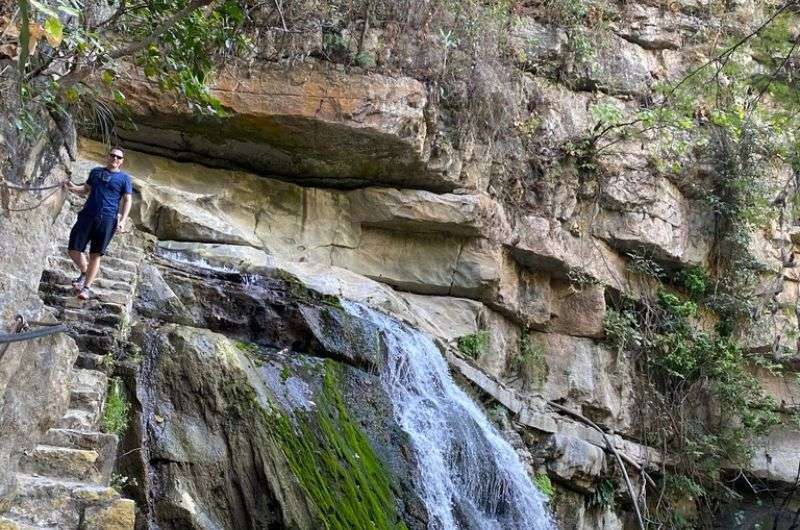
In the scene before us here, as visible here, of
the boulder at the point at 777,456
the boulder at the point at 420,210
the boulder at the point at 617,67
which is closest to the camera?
the boulder at the point at 420,210

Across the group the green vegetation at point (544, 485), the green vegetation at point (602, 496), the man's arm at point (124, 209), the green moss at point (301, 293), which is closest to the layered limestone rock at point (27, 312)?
the man's arm at point (124, 209)

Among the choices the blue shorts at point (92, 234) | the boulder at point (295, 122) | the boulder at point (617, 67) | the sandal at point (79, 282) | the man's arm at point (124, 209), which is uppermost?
the boulder at point (617, 67)

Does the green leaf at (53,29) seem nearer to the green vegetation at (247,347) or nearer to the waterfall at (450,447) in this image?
the green vegetation at (247,347)

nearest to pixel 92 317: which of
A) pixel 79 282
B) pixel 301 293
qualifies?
pixel 79 282

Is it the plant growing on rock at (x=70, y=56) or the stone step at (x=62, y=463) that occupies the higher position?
the plant growing on rock at (x=70, y=56)

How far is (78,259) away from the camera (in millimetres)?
6395

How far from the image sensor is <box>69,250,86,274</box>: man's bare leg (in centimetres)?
638

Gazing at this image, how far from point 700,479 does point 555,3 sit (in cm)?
940

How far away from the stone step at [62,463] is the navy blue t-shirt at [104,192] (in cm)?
254

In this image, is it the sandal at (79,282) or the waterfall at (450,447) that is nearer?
the sandal at (79,282)

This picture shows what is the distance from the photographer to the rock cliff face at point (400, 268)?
629 cm

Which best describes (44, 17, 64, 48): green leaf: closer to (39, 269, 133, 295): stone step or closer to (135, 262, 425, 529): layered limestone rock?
(135, 262, 425, 529): layered limestone rock

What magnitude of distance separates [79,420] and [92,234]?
205cm

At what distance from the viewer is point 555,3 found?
15.3 metres
